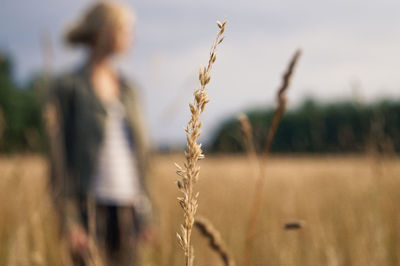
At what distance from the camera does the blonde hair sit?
235 centimetres

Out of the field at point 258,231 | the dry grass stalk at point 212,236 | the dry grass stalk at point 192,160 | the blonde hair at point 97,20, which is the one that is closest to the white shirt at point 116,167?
the field at point 258,231

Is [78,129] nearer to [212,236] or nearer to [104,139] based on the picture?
[104,139]

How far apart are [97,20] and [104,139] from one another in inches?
30.4

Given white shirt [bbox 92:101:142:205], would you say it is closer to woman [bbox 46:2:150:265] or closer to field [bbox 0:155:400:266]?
woman [bbox 46:2:150:265]

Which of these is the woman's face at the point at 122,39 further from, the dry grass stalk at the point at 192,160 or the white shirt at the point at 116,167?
the dry grass stalk at the point at 192,160

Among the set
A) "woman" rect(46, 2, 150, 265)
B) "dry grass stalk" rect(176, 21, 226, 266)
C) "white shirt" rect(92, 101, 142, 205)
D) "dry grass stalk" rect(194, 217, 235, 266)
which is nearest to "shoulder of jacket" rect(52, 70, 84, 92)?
"woman" rect(46, 2, 150, 265)

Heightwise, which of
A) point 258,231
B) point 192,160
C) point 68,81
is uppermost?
point 68,81

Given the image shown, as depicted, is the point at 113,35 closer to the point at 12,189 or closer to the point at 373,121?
the point at 12,189

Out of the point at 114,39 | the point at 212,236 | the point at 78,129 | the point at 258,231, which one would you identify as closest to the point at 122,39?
the point at 114,39

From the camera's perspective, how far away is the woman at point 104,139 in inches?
85.2

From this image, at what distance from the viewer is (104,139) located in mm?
2227

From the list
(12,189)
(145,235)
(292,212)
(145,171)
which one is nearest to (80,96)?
(145,171)

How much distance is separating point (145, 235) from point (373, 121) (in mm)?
1644

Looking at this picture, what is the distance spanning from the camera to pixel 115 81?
2549 mm
